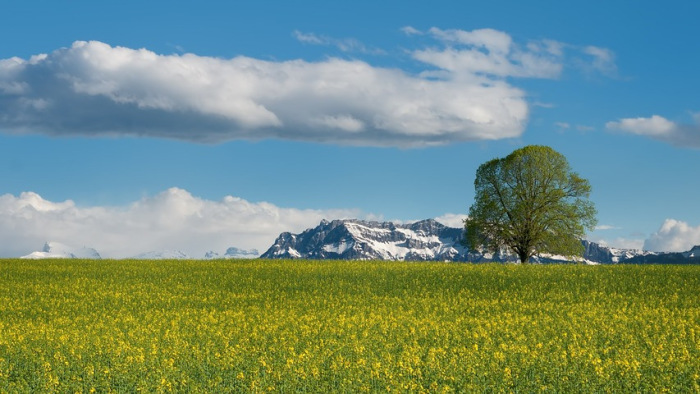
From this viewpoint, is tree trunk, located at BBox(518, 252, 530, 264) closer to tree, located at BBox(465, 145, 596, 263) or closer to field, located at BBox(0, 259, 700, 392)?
tree, located at BBox(465, 145, 596, 263)

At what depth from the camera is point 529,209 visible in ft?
196

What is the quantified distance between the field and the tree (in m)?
13.9

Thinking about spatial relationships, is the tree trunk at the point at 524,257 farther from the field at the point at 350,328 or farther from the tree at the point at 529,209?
the field at the point at 350,328

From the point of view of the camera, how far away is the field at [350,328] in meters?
16.0

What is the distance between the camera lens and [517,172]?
2405 inches

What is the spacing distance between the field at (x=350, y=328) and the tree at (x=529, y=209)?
1392cm

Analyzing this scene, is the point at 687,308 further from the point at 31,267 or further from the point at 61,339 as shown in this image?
the point at 31,267

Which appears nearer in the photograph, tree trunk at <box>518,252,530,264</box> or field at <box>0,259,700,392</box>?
field at <box>0,259,700,392</box>

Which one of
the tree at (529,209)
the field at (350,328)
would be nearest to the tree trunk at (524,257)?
the tree at (529,209)

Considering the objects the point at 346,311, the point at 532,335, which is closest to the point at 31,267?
the point at 346,311

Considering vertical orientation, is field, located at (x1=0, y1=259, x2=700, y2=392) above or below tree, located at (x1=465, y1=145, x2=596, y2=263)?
below

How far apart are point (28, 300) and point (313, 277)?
1583cm

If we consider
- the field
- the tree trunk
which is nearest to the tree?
the tree trunk

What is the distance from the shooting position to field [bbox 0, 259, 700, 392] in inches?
630
